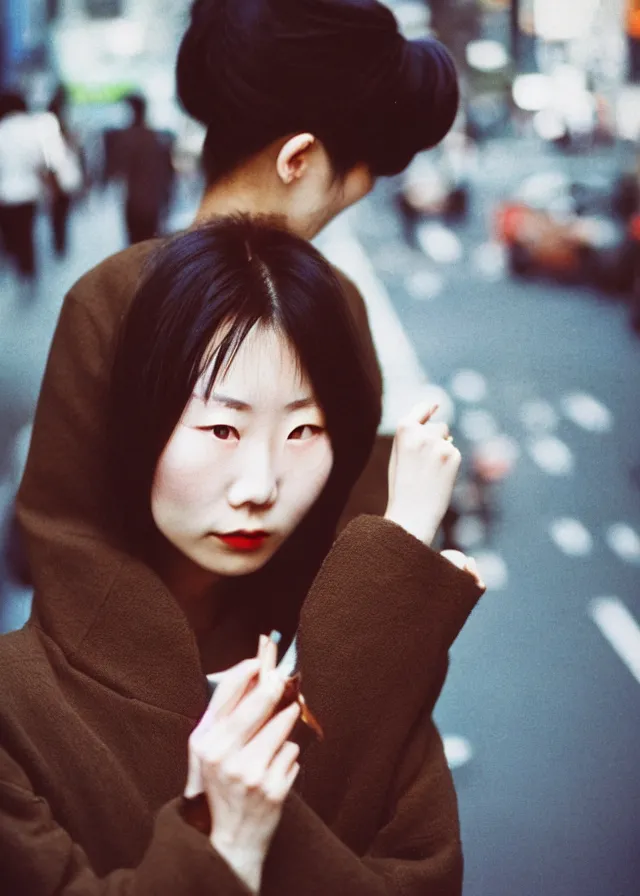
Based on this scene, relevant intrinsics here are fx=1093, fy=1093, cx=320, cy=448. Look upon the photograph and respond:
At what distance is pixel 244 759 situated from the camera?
2.49 feet

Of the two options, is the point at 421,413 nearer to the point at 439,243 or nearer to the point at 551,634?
the point at 551,634

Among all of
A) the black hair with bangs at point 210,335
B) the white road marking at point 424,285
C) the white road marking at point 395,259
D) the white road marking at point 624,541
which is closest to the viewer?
the black hair with bangs at point 210,335

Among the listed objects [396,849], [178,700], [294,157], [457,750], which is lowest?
[457,750]

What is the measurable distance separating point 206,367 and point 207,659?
0.97 feet

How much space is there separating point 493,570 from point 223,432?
122 cm

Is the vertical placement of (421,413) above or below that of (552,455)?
above

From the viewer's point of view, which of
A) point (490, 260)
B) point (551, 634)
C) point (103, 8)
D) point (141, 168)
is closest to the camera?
point (551, 634)

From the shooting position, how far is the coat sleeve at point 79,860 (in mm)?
775

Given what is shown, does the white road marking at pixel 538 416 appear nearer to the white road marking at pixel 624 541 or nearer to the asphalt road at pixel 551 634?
the asphalt road at pixel 551 634

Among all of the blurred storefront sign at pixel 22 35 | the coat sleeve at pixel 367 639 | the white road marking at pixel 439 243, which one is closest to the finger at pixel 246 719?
the coat sleeve at pixel 367 639

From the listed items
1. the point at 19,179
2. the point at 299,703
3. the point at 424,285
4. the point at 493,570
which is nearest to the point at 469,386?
the point at 493,570

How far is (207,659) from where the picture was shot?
3.30 feet

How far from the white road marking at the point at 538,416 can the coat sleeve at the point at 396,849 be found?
8.23 ft

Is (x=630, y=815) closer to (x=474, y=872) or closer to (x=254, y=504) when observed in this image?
(x=474, y=872)
